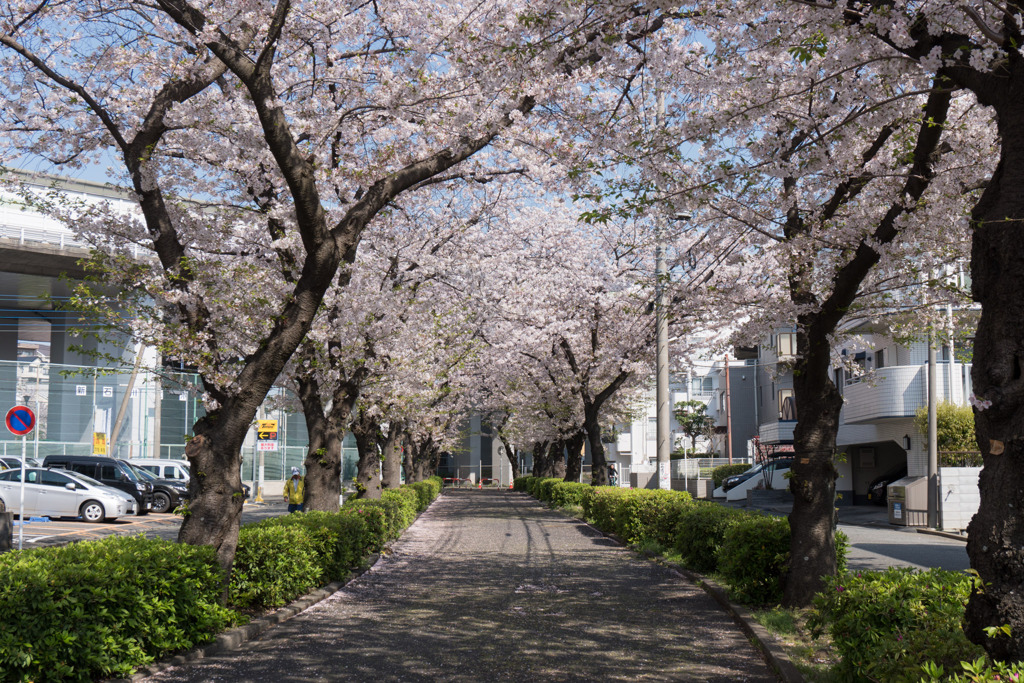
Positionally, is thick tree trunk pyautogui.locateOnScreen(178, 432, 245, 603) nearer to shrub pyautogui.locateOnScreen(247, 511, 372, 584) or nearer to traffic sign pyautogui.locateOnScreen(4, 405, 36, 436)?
shrub pyautogui.locateOnScreen(247, 511, 372, 584)

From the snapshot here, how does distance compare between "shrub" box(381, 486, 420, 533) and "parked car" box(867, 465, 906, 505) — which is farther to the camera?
"parked car" box(867, 465, 906, 505)

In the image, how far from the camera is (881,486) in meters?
35.5

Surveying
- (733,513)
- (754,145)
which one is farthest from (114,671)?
(733,513)

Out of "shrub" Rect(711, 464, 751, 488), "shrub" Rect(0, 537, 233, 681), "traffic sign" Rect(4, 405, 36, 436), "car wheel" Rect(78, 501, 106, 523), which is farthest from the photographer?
"shrub" Rect(711, 464, 751, 488)

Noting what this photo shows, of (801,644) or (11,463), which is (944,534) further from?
(11,463)

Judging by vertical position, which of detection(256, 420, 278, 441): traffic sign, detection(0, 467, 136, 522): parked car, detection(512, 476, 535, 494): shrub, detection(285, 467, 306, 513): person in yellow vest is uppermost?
detection(256, 420, 278, 441): traffic sign

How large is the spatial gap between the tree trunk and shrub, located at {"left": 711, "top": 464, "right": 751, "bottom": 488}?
103ft

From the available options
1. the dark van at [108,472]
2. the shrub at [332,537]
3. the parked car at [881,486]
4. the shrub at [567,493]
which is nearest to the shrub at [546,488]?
the shrub at [567,493]

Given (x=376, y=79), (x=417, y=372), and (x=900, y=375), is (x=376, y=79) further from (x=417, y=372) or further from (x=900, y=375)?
(x=900, y=375)

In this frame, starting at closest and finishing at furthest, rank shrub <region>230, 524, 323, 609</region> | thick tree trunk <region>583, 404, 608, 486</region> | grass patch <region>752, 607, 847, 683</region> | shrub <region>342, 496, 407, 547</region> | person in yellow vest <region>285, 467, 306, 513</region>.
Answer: grass patch <region>752, 607, 847, 683</region> → shrub <region>230, 524, 323, 609</region> → shrub <region>342, 496, 407, 547</region> → person in yellow vest <region>285, 467, 306, 513</region> → thick tree trunk <region>583, 404, 608, 486</region>

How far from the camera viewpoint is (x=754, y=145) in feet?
29.1

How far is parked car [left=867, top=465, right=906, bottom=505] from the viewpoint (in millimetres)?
35594

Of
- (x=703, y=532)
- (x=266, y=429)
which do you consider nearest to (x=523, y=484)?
(x=266, y=429)

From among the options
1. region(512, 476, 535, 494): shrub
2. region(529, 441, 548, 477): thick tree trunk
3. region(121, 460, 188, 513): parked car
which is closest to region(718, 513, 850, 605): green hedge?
region(121, 460, 188, 513): parked car
